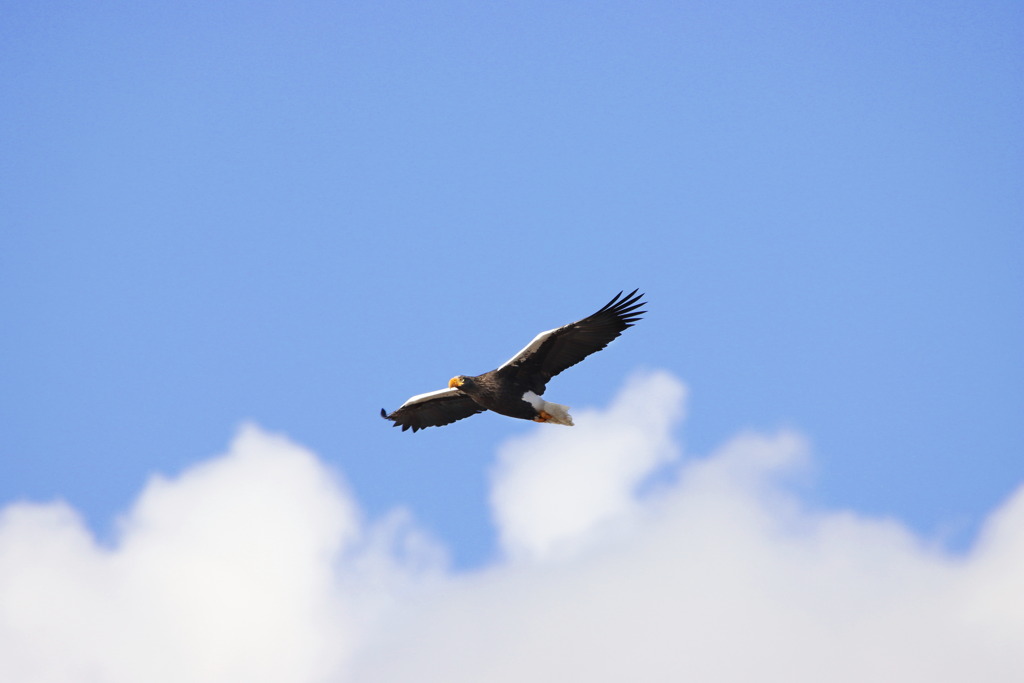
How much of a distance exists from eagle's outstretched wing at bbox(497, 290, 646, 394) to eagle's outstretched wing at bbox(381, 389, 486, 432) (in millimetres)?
2570

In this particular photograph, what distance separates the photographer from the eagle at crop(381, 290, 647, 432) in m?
25.0

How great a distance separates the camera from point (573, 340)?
25.2m

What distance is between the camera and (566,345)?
25.3 m

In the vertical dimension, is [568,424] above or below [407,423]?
below

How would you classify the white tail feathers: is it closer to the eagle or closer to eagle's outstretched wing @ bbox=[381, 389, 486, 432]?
the eagle

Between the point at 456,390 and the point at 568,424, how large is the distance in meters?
3.07

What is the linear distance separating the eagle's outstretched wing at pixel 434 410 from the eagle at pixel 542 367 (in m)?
1.32

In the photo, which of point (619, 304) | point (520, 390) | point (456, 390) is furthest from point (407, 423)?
point (619, 304)

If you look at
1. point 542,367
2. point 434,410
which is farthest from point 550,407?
point 434,410

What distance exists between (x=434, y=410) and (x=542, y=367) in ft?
13.6

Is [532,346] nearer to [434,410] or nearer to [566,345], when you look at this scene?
[566,345]

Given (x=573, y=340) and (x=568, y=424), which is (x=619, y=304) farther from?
(x=568, y=424)

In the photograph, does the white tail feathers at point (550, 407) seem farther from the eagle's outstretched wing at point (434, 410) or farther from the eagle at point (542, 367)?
the eagle's outstretched wing at point (434, 410)

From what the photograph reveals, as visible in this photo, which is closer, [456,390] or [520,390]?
[520,390]
